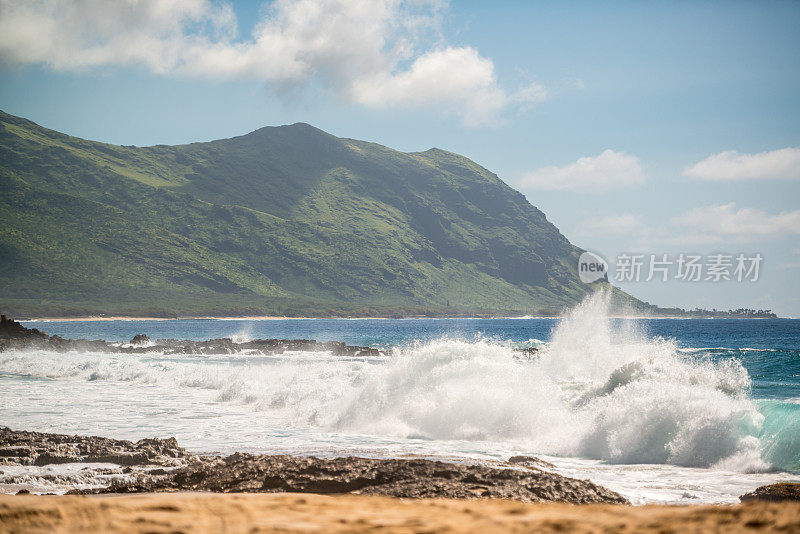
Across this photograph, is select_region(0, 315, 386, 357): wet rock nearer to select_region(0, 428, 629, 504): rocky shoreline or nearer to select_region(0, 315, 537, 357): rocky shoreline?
select_region(0, 315, 537, 357): rocky shoreline

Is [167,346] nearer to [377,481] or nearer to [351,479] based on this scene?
[351,479]

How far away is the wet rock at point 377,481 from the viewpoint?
28.1ft

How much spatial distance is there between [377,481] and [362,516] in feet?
19.4

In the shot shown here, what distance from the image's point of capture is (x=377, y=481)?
9.27 m

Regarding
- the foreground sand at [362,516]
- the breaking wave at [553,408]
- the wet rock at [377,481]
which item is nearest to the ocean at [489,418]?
the breaking wave at [553,408]

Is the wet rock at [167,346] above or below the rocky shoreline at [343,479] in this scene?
below

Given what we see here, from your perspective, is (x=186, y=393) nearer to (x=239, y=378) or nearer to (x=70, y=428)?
(x=239, y=378)

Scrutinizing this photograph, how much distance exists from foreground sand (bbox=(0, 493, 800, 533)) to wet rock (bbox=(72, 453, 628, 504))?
4.76 meters

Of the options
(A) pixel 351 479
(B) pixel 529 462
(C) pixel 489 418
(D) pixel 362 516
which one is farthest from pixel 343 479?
(C) pixel 489 418

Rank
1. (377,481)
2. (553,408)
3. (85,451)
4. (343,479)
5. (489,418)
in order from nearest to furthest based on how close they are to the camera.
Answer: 1. (377,481)
2. (343,479)
3. (85,451)
4. (489,418)
5. (553,408)

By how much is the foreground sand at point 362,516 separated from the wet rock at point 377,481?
4759 mm

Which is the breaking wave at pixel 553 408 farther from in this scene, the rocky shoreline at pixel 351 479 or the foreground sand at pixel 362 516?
the foreground sand at pixel 362 516

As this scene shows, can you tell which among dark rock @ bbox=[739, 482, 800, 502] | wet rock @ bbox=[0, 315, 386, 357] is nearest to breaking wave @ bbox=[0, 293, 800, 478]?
dark rock @ bbox=[739, 482, 800, 502]

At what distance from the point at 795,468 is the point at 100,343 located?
190 ft
